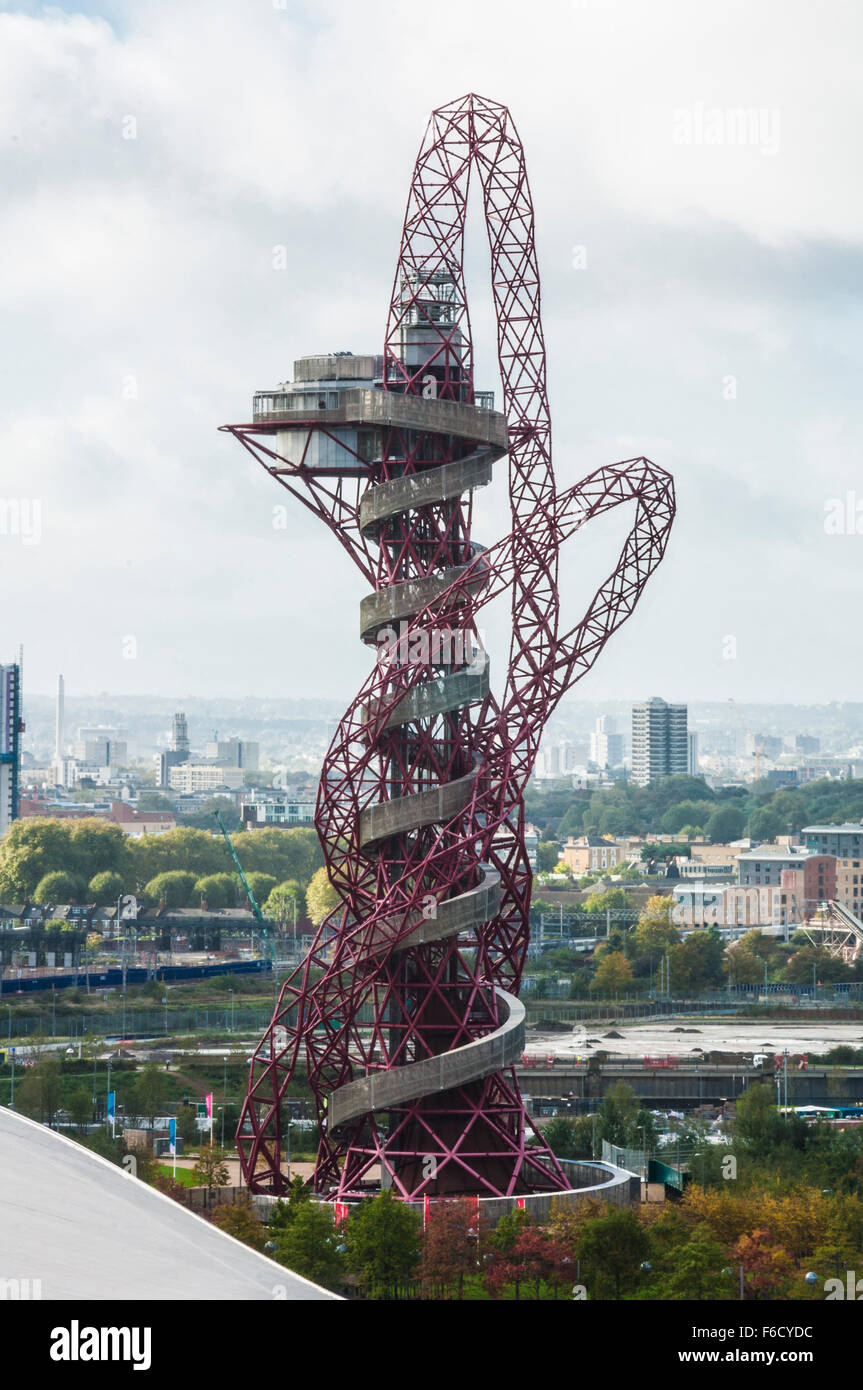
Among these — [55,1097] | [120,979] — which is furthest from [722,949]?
[55,1097]

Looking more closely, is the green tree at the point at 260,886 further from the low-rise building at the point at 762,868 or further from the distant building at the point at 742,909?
the low-rise building at the point at 762,868

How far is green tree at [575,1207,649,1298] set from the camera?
40.5 meters

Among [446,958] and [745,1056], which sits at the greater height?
[446,958]

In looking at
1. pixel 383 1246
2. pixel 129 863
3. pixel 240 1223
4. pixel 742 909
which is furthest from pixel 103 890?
pixel 383 1246

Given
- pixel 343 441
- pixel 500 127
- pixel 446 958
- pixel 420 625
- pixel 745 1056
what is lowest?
pixel 745 1056

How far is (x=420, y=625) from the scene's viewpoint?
47.4 metres

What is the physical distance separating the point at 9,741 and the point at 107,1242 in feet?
405

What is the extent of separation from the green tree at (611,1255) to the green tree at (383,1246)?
295 cm

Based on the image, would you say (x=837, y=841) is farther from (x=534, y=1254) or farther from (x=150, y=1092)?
(x=534, y=1254)

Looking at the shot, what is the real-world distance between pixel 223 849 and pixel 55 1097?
9505cm

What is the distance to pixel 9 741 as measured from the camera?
153750 mm

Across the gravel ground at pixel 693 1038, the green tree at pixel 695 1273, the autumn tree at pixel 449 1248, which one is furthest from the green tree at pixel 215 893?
the green tree at pixel 695 1273
